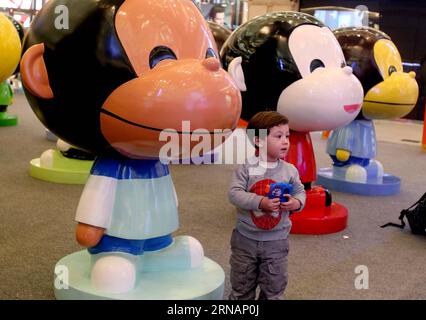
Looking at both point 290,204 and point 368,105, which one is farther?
point 368,105

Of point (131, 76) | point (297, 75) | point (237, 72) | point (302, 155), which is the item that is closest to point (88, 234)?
point (131, 76)

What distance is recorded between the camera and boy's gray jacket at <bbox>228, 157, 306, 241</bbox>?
85.0 inches

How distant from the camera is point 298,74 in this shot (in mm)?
3357

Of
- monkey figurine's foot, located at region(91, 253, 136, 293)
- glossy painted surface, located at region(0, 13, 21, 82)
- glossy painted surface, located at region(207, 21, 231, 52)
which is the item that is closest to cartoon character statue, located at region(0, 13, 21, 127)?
glossy painted surface, located at region(0, 13, 21, 82)

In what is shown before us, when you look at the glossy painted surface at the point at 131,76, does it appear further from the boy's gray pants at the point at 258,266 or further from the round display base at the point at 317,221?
the round display base at the point at 317,221

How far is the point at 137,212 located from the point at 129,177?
14 centimetres

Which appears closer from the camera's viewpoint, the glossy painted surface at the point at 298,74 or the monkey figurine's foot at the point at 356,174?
the glossy painted surface at the point at 298,74

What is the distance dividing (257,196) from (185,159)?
1.33 metres

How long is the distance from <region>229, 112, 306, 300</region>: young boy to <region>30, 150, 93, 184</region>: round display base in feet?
7.85

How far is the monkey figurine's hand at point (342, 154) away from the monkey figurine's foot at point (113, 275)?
2885 millimetres

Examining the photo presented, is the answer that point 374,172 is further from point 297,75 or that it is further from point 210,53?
point 210,53

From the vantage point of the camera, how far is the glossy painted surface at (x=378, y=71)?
4422mm

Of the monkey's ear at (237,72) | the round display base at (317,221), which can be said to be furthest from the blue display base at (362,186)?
the monkey's ear at (237,72)
